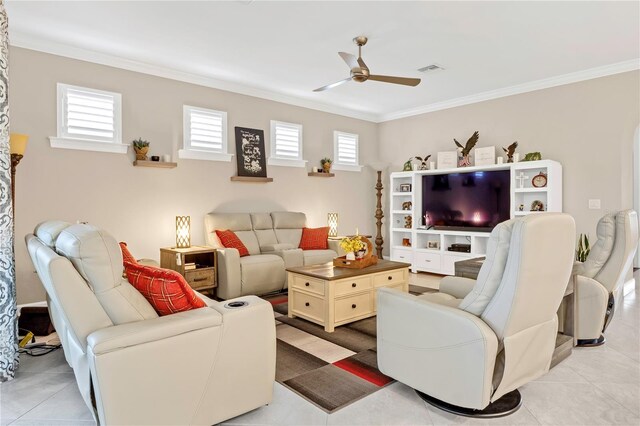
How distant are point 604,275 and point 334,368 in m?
2.31

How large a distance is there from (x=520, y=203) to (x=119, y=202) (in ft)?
17.6

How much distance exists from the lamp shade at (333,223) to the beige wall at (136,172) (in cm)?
14

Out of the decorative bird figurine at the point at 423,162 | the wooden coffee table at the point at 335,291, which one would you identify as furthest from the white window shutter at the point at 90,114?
the decorative bird figurine at the point at 423,162

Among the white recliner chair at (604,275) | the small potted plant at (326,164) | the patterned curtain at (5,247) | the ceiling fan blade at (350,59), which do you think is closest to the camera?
the patterned curtain at (5,247)

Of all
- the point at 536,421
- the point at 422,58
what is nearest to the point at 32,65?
the point at 422,58

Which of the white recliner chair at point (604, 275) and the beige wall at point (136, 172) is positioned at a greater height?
the beige wall at point (136, 172)

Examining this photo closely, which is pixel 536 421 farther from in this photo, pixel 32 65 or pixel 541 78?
pixel 32 65

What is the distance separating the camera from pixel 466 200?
6207 millimetres

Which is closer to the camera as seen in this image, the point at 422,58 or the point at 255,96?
the point at 422,58

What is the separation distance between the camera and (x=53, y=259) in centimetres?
174

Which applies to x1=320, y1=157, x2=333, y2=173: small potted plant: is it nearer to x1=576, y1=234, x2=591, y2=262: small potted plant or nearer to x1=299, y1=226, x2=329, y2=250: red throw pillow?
x1=299, y1=226, x2=329, y2=250: red throw pillow

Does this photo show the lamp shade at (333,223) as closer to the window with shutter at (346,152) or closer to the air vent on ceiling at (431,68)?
the window with shutter at (346,152)

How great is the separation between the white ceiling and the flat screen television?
4.52ft

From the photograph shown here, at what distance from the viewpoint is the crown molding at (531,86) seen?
489 centimetres
